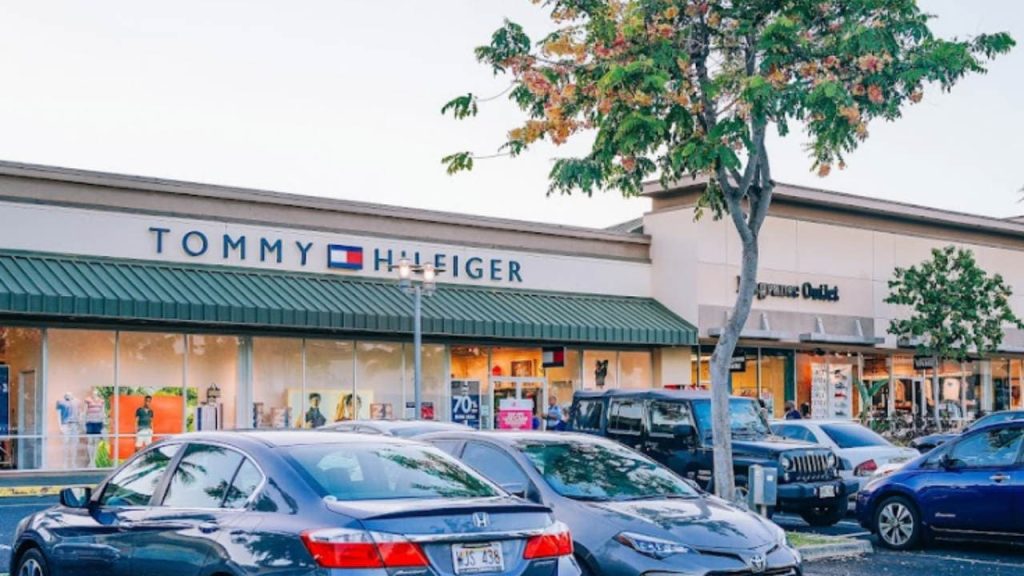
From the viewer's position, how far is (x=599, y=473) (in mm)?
11023

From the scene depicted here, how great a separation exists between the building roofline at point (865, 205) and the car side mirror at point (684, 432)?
18.0m

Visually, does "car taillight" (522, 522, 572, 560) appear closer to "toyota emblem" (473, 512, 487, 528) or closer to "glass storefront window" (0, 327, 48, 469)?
"toyota emblem" (473, 512, 487, 528)

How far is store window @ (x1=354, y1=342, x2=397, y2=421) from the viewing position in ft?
107

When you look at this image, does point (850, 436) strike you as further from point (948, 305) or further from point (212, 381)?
point (948, 305)

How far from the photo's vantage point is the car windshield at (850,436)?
21.3m

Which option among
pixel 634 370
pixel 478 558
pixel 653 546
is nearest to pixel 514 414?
pixel 634 370

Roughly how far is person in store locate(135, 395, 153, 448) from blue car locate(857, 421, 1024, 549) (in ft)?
57.8

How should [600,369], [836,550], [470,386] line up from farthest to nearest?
[600,369], [470,386], [836,550]

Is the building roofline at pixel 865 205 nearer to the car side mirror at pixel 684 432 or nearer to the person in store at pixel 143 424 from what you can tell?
the person in store at pixel 143 424

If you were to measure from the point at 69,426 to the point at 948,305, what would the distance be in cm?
2629

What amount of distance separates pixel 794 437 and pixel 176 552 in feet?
48.3

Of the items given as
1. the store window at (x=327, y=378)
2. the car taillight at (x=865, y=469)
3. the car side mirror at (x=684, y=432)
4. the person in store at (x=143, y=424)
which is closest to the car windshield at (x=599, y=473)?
the car side mirror at (x=684, y=432)

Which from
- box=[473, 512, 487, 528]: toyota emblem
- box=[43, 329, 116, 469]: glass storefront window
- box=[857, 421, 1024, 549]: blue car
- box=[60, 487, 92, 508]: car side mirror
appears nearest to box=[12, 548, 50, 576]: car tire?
box=[60, 487, 92, 508]: car side mirror

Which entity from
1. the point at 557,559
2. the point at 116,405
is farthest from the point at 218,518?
the point at 116,405
